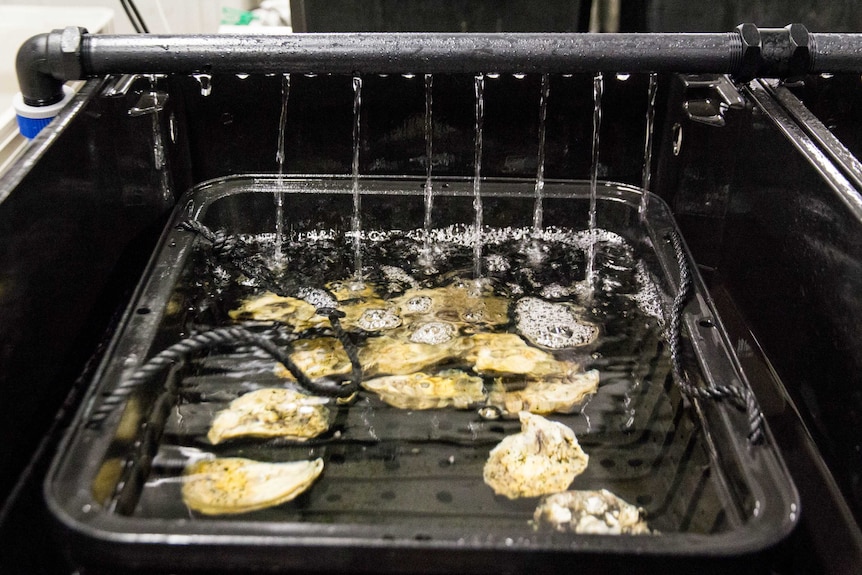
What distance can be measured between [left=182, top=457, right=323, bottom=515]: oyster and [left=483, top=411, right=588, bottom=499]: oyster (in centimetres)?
20

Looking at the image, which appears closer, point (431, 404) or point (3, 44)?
point (431, 404)

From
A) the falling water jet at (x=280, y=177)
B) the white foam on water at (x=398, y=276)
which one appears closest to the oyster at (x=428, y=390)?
the white foam on water at (x=398, y=276)

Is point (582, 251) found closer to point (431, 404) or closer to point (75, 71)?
point (431, 404)

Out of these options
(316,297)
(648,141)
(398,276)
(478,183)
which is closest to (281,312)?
(316,297)

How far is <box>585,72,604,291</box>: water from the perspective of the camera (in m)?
1.21

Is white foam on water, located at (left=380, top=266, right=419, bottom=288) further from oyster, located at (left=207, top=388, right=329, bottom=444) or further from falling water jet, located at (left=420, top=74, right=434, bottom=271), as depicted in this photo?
oyster, located at (left=207, top=388, right=329, bottom=444)

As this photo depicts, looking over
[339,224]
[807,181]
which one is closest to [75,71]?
[339,224]

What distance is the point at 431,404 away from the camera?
95 cm

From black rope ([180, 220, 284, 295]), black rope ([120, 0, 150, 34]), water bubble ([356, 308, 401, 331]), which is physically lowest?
water bubble ([356, 308, 401, 331])

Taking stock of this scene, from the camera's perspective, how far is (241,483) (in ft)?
2.70

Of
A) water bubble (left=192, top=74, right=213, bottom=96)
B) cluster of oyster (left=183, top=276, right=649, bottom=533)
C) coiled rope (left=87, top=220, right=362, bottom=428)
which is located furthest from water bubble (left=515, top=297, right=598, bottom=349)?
water bubble (left=192, top=74, right=213, bottom=96)

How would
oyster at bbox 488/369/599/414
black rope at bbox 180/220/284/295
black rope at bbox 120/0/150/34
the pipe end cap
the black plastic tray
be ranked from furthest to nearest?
black rope at bbox 120/0/150/34, black rope at bbox 180/220/284/295, the pipe end cap, oyster at bbox 488/369/599/414, the black plastic tray

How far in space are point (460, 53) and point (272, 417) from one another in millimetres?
508

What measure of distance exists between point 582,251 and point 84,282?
29.5 inches
